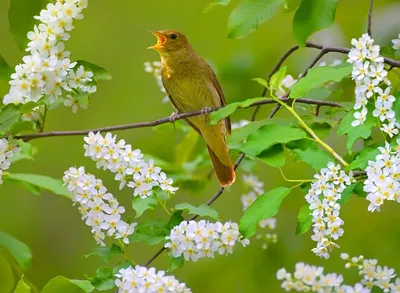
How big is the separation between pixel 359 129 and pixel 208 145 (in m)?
1.34

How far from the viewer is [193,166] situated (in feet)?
9.63

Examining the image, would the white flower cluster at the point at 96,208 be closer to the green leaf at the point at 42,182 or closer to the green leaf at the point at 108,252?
the green leaf at the point at 108,252

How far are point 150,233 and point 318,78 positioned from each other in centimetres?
54

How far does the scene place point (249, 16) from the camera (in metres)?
2.10

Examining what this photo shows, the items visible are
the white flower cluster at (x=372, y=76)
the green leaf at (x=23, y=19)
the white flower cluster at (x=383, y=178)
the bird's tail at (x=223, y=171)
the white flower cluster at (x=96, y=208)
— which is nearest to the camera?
the white flower cluster at (x=383, y=178)

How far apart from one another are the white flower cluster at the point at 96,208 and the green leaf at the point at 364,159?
1.78ft

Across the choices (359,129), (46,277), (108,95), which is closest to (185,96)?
(359,129)

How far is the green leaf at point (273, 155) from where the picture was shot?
1914 millimetres

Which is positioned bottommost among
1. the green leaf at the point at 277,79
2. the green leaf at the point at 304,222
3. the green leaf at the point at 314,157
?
the green leaf at the point at 304,222

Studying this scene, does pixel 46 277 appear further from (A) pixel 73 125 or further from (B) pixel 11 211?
(A) pixel 73 125

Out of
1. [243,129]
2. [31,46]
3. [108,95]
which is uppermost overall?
[31,46]

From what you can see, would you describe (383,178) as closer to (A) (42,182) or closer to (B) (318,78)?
(B) (318,78)

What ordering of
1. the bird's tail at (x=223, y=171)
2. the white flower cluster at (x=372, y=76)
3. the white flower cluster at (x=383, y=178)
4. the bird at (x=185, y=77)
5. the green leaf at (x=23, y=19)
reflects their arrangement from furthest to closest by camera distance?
1. the bird at (x=185, y=77)
2. the bird's tail at (x=223, y=171)
3. the green leaf at (x=23, y=19)
4. the white flower cluster at (x=372, y=76)
5. the white flower cluster at (x=383, y=178)

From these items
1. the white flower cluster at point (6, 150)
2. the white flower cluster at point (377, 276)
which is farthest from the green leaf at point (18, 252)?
the white flower cluster at point (377, 276)
